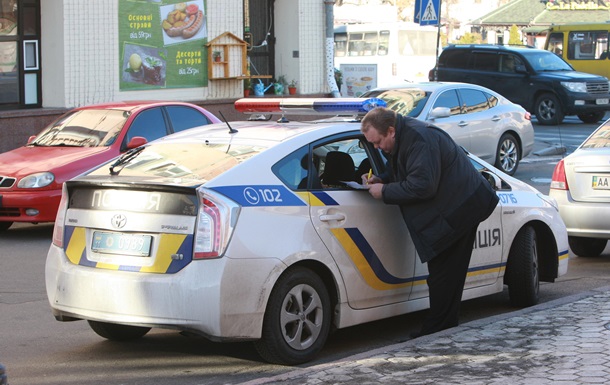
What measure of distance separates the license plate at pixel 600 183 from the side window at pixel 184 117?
526 cm

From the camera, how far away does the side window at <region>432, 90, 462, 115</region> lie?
16.3 meters

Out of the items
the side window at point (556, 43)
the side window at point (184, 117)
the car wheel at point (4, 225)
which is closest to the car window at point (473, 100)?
the side window at point (184, 117)

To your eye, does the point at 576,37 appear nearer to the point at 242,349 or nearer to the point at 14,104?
the point at 14,104

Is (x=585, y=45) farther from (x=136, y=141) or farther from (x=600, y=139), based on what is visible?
(x=136, y=141)

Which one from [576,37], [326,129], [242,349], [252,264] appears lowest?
[242,349]

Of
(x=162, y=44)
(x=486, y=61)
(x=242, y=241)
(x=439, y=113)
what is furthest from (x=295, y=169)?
(x=486, y=61)

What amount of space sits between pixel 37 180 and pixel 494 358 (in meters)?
6.97

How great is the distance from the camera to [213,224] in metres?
6.18

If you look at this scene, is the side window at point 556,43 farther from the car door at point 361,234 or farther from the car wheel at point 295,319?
the car wheel at point 295,319

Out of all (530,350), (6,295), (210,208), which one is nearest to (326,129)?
(210,208)

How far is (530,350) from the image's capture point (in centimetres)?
640

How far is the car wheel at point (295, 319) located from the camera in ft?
21.0

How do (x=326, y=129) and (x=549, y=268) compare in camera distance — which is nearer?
(x=326, y=129)

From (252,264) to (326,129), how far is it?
140 cm
